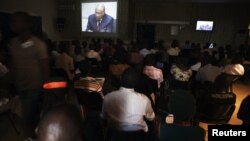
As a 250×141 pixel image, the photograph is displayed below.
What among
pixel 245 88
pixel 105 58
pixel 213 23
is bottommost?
pixel 245 88

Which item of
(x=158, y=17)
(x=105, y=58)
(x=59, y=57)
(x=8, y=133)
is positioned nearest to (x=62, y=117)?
(x=8, y=133)

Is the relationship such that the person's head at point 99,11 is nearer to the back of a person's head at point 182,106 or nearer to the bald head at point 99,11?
the bald head at point 99,11

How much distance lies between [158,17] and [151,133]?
10.5 m

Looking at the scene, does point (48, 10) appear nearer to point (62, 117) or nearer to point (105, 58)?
point (105, 58)

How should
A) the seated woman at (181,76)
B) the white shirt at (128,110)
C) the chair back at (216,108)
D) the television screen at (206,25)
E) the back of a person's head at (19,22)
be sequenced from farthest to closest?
the television screen at (206,25) < the seated woman at (181,76) < the chair back at (216,108) < the back of a person's head at (19,22) < the white shirt at (128,110)

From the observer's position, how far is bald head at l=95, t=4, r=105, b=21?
36.7 feet

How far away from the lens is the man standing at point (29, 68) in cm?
278

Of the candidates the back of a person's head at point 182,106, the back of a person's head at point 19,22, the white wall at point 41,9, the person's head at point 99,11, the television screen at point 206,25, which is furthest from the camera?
the television screen at point 206,25

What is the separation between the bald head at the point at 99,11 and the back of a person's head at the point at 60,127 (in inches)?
402

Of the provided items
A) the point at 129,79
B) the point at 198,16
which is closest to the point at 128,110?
the point at 129,79

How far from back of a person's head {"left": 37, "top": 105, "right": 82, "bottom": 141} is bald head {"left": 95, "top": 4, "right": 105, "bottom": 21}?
10206 mm

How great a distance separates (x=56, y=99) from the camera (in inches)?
79.4

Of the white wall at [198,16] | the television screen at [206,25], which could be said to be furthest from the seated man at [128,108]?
the television screen at [206,25]

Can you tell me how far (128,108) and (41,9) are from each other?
9053 millimetres
